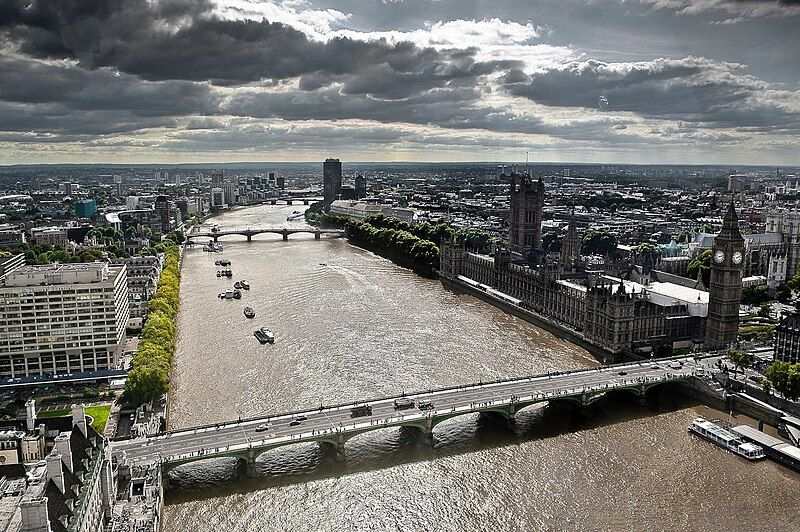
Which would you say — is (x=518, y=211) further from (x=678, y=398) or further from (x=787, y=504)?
(x=787, y=504)

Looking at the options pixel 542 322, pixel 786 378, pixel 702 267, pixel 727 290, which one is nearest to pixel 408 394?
pixel 786 378

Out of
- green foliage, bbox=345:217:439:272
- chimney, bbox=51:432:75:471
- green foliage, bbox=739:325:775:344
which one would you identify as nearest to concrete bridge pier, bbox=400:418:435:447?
chimney, bbox=51:432:75:471

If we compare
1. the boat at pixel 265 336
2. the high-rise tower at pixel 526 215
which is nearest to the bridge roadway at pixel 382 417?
the boat at pixel 265 336

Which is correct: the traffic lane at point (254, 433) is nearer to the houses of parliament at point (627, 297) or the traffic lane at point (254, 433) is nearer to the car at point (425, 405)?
the car at point (425, 405)

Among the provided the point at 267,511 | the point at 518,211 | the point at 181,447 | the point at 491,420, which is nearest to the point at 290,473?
the point at 267,511

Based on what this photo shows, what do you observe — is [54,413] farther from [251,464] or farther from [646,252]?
[646,252]

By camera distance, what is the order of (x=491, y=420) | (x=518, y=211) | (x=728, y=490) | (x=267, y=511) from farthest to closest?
(x=518, y=211)
(x=491, y=420)
(x=728, y=490)
(x=267, y=511)
